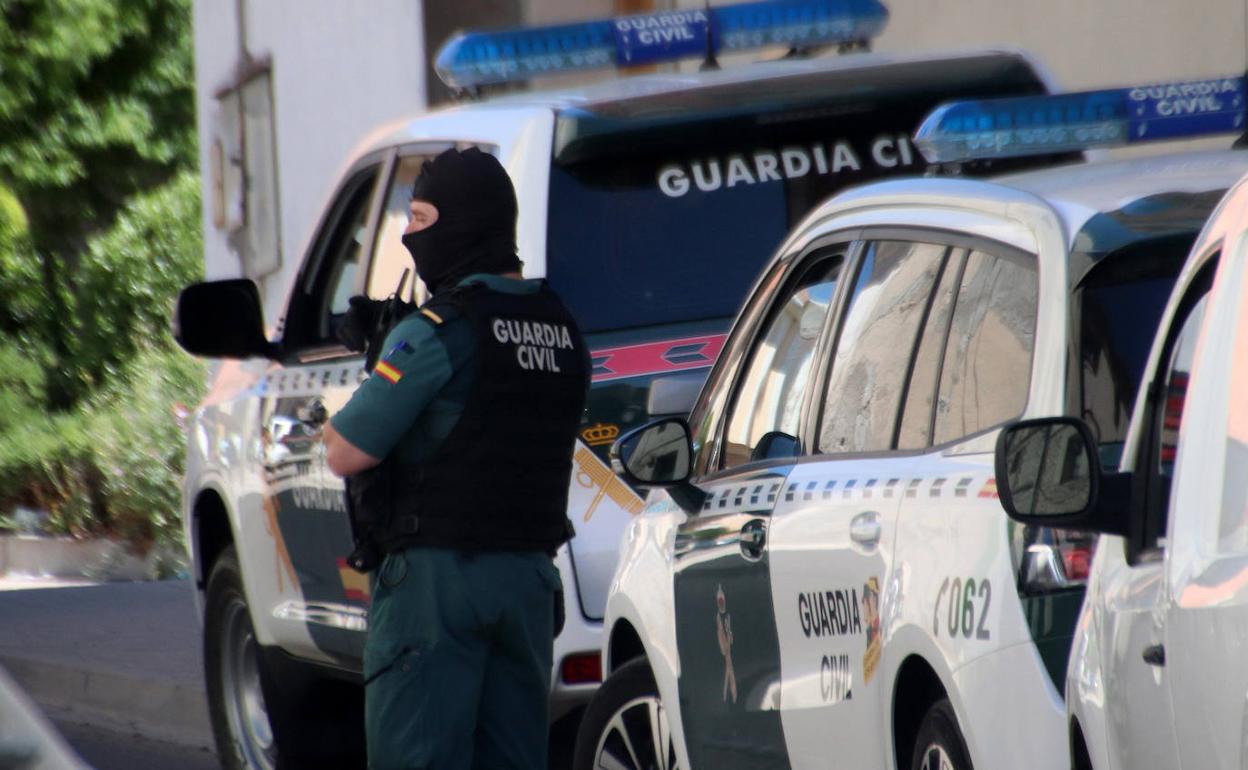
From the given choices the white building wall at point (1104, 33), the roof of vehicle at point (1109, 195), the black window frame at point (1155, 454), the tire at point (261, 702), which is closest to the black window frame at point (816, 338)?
the roof of vehicle at point (1109, 195)

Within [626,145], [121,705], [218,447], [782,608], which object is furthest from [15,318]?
[782,608]

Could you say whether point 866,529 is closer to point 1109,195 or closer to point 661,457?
point 1109,195

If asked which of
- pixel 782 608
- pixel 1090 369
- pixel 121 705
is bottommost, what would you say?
pixel 121 705

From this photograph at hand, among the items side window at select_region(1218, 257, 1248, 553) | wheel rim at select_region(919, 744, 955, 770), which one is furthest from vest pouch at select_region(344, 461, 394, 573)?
side window at select_region(1218, 257, 1248, 553)

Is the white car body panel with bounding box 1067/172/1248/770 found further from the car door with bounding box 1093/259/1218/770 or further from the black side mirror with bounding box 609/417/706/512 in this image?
the black side mirror with bounding box 609/417/706/512

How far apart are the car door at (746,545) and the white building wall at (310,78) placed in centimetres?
970

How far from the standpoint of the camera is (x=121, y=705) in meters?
9.82

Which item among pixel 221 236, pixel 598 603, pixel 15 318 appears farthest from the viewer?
pixel 15 318

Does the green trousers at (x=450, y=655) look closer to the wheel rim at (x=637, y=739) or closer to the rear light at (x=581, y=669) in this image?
the wheel rim at (x=637, y=739)

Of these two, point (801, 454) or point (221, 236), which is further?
point (221, 236)

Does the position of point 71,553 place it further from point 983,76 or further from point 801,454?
point 801,454

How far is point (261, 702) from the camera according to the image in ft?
24.7

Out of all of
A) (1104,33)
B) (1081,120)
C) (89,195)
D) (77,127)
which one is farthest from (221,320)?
(89,195)

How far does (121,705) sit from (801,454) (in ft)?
19.2
